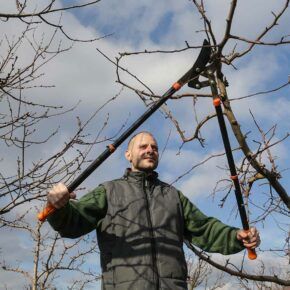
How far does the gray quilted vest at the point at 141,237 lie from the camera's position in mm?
2633

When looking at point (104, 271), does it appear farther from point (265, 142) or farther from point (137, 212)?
point (265, 142)

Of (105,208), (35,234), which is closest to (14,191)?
(105,208)

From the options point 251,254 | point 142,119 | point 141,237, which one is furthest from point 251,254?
point 142,119

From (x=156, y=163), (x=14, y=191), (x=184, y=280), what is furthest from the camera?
(x=14, y=191)

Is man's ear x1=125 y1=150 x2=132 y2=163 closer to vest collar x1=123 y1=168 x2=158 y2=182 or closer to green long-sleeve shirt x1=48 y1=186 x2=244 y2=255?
vest collar x1=123 y1=168 x2=158 y2=182

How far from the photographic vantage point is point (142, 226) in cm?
279

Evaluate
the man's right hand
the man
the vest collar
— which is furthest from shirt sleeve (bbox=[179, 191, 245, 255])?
the man's right hand

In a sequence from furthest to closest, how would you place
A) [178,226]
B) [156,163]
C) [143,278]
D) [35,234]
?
[35,234] → [156,163] → [178,226] → [143,278]

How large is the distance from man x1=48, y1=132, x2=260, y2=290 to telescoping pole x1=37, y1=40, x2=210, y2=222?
60mm

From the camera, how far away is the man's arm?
2885 mm

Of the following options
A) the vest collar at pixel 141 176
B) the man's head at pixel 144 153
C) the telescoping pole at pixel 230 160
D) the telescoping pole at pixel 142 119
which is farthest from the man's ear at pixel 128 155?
the telescoping pole at pixel 230 160

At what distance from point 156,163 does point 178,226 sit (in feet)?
1.53

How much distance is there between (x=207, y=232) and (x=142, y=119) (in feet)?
2.84

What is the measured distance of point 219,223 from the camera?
3051 mm
